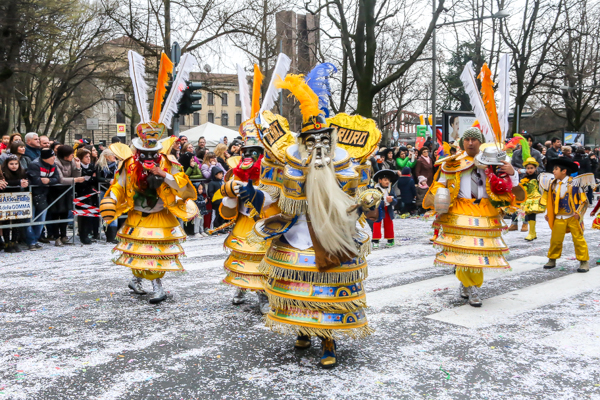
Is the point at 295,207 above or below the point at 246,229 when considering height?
above

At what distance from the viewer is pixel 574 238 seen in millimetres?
7926

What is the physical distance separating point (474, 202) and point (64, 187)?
25.9 feet

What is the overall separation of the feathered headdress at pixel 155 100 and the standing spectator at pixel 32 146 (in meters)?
5.12

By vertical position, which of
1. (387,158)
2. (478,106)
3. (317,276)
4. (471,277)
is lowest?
(471,277)

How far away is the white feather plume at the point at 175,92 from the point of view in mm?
6125

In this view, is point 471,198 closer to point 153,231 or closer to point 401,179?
point 153,231

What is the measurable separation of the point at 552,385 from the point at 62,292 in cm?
537

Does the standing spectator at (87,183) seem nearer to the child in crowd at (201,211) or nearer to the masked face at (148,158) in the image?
the child in crowd at (201,211)

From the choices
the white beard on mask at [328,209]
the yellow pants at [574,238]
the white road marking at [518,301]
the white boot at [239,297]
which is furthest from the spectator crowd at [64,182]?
the white beard on mask at [328,209]

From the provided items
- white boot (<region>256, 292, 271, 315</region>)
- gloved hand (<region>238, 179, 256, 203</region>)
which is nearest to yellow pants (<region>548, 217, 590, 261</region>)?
white boot (<region>256, 292, 271, 315</region>)

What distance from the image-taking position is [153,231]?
600cm

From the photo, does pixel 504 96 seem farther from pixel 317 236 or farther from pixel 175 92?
pixel 175 92

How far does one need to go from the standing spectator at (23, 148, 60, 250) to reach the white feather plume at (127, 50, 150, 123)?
4.55 m

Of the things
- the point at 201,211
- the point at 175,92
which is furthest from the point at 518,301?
the point at 201,211
